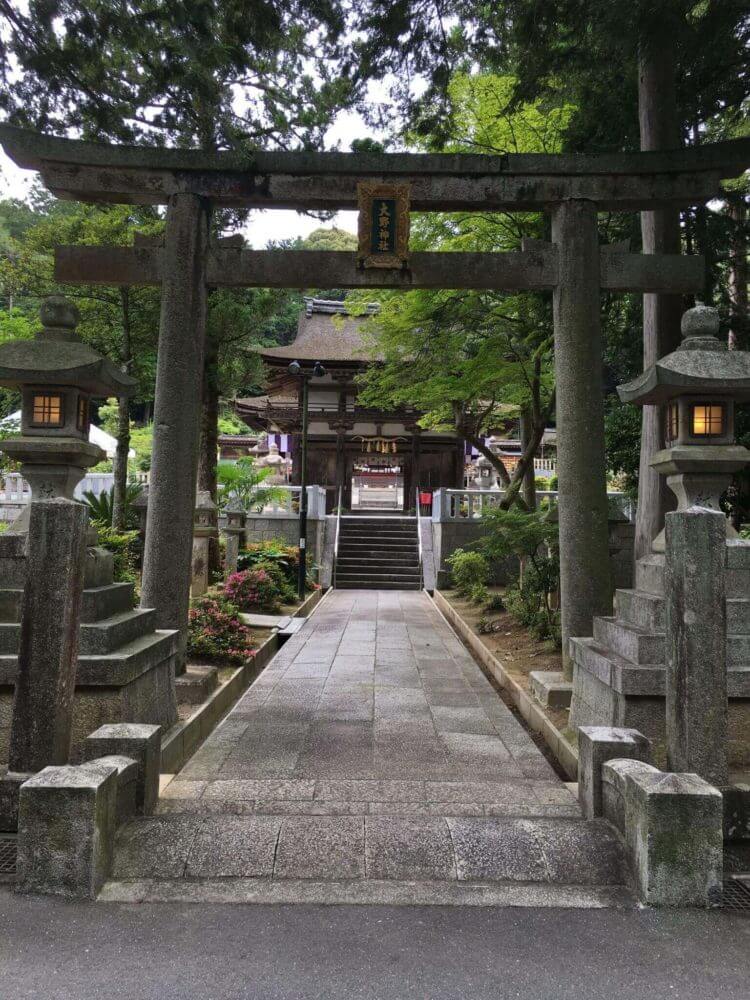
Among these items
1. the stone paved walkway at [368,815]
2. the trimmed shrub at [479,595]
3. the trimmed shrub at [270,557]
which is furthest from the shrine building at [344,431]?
the stone paved walkway at [368,815]

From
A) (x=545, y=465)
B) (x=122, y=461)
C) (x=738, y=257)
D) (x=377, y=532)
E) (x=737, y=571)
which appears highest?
(x=738, y=257)

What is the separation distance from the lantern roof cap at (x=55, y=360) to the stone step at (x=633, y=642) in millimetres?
4001

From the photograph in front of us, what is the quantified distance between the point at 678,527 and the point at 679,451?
23.0 inches

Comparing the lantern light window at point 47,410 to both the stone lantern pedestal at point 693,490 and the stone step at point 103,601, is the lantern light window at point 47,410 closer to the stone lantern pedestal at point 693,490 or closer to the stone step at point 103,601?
the stone step at point 103,601

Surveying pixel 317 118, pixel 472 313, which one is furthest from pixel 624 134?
pixel 317 118

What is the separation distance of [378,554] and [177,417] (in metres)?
13.7

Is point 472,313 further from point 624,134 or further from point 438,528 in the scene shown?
point 438,528

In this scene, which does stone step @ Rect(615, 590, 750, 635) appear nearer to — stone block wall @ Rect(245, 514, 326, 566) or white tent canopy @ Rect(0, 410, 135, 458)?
stone block wall @ Rect(245, 514, 326, 566)

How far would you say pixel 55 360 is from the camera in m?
4.19

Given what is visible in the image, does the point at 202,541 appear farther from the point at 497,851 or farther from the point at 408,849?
the point at 497,851

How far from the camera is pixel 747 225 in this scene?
8.69m

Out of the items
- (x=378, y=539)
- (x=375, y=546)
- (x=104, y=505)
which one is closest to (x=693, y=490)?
(x=104, y=505)

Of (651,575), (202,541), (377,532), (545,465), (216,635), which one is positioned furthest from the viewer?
(545,465)

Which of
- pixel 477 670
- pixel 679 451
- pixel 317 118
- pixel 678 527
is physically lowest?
pixel 477 670
